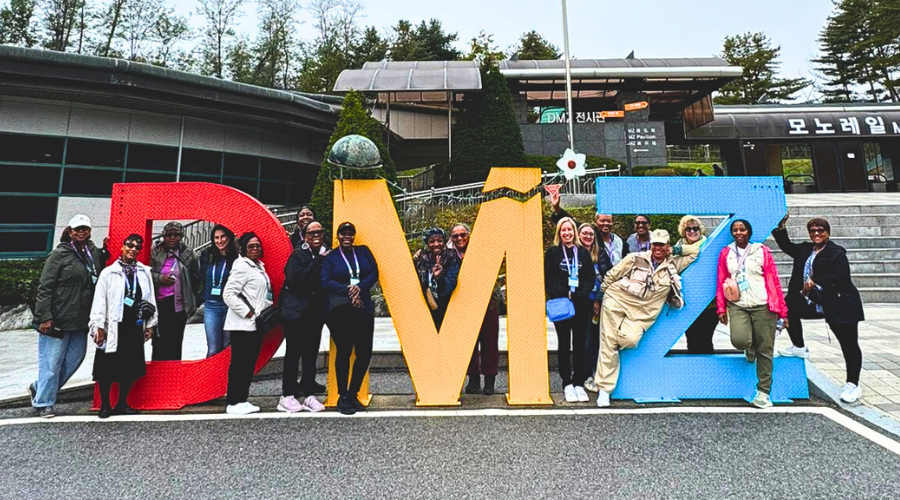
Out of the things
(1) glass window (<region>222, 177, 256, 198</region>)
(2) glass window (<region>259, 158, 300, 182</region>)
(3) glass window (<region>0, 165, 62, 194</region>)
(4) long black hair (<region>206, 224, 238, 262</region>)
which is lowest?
(4) long black hair (<region>206, 224, 238, 262</region>)

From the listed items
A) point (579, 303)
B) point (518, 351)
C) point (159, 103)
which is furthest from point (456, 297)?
point (159, 103)

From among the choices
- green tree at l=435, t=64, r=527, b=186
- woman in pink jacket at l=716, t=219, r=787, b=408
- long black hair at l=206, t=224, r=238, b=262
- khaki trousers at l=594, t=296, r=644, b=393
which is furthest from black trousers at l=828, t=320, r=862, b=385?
green tree at l=435, t=64, r=527, b=186

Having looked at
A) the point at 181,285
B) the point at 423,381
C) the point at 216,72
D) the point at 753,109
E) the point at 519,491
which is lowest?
the point at 519,491

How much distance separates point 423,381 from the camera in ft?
14.1

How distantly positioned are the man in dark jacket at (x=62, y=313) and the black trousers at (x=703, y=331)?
20.5ft

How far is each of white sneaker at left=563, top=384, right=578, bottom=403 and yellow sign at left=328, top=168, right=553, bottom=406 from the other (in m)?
0.24

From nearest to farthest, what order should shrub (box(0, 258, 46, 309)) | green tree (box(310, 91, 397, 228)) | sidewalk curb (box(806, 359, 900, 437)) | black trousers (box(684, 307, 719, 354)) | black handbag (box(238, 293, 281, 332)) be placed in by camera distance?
sidewalk curb (box(806, 359, 900, 437)) < black handbag (box(238, 293, 281, 332)) < black trousers (box(684, 307, 719, 354)) < shrub (box(0, 258, 46, 309)) < green tree (box(310, 91, 397, 228))

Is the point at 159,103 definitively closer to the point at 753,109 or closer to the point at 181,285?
the point at 181,285

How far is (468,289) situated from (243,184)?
451 inches

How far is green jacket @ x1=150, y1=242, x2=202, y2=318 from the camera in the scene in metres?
4.57

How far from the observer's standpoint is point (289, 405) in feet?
13.5

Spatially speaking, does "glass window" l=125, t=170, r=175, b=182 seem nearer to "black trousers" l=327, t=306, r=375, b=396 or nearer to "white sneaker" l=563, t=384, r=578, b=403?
"black trousers" l=327, t=306, r=375, b=396

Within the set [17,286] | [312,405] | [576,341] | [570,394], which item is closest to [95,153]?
[17,286]

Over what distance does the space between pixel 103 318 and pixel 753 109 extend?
83.9ft
